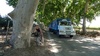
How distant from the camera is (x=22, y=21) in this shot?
48.2ft

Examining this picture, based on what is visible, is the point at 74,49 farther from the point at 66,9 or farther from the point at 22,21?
the point at 66,9

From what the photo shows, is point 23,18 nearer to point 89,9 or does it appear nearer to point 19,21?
point 19,21

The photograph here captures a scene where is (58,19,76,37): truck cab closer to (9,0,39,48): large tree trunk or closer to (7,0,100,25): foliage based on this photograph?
(7,0,100,25): foliage

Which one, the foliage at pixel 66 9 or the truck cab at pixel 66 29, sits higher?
the foliage at pixel 66 9

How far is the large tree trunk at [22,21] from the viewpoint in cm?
1452

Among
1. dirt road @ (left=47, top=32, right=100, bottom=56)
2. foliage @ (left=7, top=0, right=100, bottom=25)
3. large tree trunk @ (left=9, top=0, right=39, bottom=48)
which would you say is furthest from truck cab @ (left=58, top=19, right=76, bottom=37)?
large tree trunk @ (left=9, top=0, right=39, bottom=48)

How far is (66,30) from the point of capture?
89.9 feet

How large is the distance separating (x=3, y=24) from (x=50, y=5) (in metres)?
17.9

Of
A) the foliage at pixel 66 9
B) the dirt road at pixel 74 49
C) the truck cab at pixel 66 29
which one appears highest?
the foliage at pixel 66 9

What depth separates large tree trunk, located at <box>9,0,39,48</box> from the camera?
47.6 ft

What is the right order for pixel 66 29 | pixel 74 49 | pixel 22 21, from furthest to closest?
pixel 66 29 < pixel 74 49 < pixel 22 21

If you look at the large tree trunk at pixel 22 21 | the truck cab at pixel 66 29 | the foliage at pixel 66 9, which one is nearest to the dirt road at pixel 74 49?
the large tree trunk at pixel 22 21

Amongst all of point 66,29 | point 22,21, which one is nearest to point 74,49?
point 22,21

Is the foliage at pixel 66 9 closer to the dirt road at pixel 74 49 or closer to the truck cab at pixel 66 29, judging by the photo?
the truck cab at pixel 66 29
